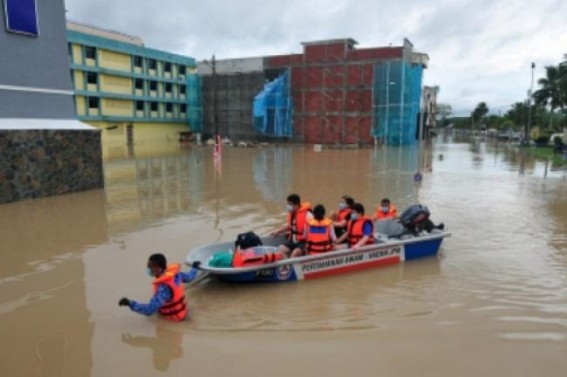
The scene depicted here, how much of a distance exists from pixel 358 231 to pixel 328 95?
3920cm

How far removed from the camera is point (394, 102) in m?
41.4

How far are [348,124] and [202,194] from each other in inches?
1261

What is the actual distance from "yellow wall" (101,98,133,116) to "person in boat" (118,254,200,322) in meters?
41.1

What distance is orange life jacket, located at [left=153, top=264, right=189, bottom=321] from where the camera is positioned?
191 inches

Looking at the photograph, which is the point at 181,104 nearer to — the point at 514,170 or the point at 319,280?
the point at 514,170

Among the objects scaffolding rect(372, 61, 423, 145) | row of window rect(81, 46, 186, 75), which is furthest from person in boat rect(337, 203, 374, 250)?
row of window rect(81, 46, 186, 75)

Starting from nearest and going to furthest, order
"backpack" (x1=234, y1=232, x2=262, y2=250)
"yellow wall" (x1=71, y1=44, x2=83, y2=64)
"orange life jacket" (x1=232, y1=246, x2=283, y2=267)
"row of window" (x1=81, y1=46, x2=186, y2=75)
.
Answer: "orange life jacket" (x1=232, y1=246, x2=283, y2=267) < "backpack" (x1=234, y1=232, x2=262, y2=250) < "yellow wall" (x1=71, y1=44, x2=83, y2=64) < "row of window" (x1=81, y1=46, x2=186, y2=75)

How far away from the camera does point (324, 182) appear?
1702 centimetres

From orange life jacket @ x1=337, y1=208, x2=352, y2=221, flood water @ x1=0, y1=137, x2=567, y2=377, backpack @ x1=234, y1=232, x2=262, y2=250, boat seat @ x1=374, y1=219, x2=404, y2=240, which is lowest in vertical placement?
flood water @ x1=0, y1=137, x2=567, y2=377

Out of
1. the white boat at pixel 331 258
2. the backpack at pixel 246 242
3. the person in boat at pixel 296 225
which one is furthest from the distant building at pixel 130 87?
the backpack at pixel 246 242

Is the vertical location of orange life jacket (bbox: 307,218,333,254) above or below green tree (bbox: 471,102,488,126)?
below

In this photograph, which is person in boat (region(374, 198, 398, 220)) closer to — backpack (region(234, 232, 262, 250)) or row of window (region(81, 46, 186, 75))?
backpack (region(234, 232, 262, 250))

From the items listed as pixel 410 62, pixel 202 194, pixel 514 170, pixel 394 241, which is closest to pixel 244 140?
pixel 410 62

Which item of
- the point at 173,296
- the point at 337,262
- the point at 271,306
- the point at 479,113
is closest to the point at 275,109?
the point at 337,262
